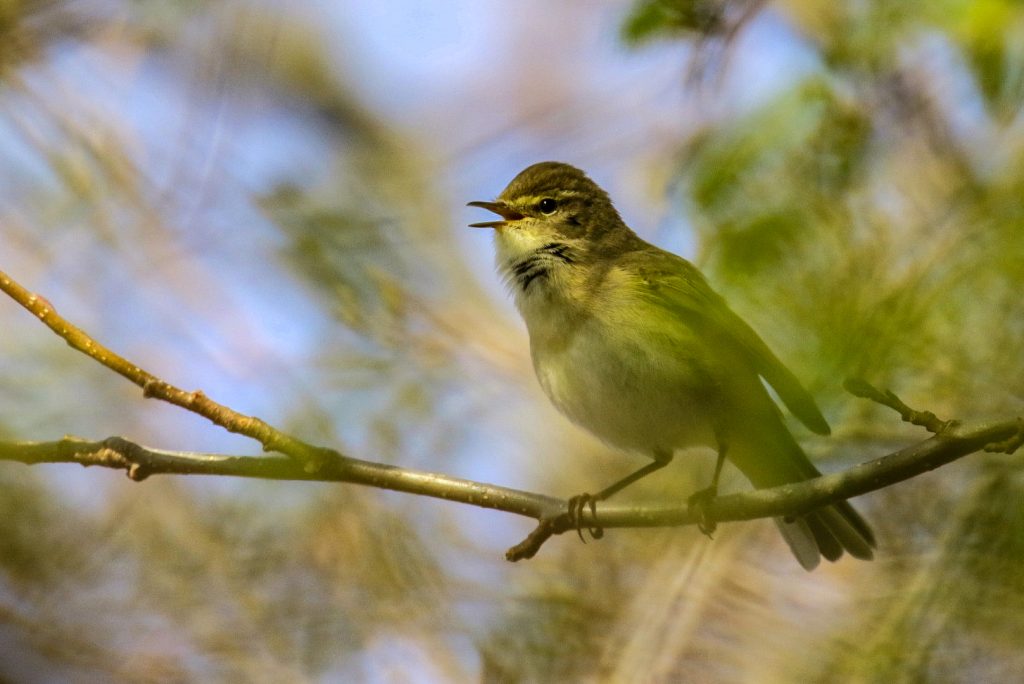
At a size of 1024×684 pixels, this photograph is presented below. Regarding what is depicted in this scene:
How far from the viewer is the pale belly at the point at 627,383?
14.4 ft

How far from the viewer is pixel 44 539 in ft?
18.7

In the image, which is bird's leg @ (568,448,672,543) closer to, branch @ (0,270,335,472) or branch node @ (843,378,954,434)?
branch @ (0,270,335,472)

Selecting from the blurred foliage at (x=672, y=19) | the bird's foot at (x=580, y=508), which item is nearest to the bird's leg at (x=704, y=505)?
the bird's foot at (x=580, y=508)

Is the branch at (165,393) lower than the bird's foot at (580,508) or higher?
lower

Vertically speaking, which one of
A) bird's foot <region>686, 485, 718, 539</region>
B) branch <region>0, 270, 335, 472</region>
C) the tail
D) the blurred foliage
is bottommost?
branch <region>0, 270, 335, 472</region>

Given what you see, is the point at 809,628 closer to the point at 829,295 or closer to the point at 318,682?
the point at 318,682

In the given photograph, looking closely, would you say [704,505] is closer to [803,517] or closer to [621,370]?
[621,370]

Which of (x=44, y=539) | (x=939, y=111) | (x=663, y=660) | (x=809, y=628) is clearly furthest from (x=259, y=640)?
(x=939, y=111)

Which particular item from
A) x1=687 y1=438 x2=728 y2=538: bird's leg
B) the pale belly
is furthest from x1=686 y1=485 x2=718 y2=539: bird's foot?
the pale belly

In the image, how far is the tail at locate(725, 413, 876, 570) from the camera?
4488mm

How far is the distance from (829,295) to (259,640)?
362 centimetres

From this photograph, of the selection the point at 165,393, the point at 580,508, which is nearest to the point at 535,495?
the point at 580,508

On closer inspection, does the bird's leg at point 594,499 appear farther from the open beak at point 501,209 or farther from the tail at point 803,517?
the open beak at point 501,209

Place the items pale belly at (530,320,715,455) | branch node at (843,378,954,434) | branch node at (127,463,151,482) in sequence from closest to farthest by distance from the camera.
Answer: branch node at (843,378,954,434) → branch node at (127,463,151,482) → pale belly at (530,320,715,455)
